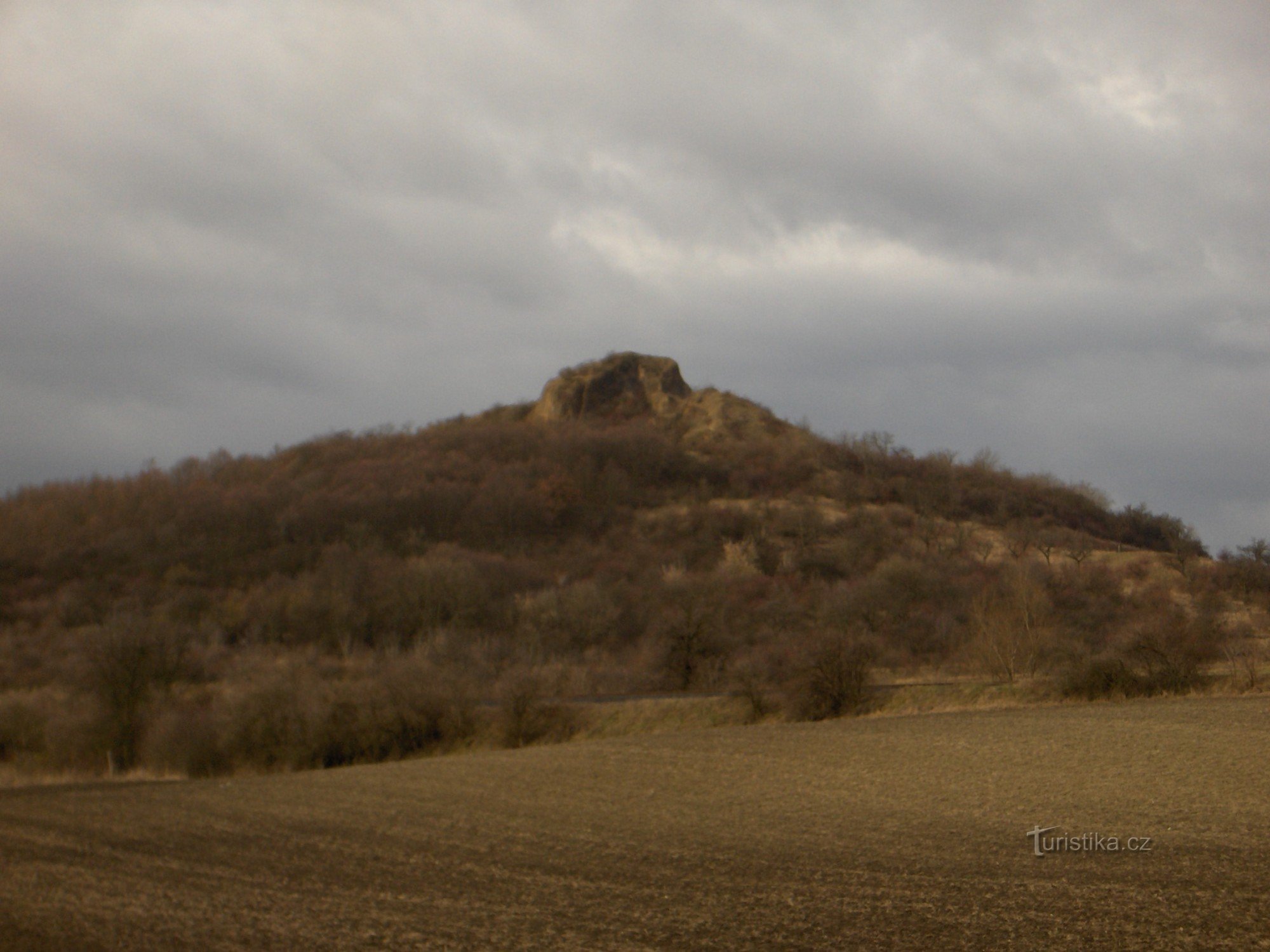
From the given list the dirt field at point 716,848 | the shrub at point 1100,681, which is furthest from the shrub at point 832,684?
the shrub at point 1100,681

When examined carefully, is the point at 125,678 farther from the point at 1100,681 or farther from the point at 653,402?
the point at 653,402

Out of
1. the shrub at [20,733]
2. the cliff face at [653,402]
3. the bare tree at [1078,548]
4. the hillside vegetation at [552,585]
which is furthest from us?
the cliff face at [653,402]

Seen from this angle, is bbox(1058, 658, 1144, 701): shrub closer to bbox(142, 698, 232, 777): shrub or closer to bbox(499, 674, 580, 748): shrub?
bbox(499, 674, 580, 748): shrub

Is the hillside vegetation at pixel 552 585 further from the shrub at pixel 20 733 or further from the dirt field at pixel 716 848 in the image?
the dirt field at pixel 716 848

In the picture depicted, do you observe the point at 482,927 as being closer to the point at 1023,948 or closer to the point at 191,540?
the point at 1023,948

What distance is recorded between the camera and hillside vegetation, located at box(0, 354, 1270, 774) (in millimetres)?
32500

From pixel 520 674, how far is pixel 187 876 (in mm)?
18875

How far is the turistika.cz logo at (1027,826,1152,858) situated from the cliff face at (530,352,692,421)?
102 metres

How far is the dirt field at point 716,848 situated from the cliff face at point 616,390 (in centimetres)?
9388

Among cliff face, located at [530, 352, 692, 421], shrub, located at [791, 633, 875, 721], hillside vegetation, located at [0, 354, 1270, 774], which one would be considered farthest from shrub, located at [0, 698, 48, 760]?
cliff face, located at [530, 352, 692, 421]

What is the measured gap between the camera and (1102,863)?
11461mm

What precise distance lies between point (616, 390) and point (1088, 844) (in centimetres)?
10955

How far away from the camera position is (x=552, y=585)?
6819cm

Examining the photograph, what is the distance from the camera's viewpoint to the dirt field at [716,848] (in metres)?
9.79
